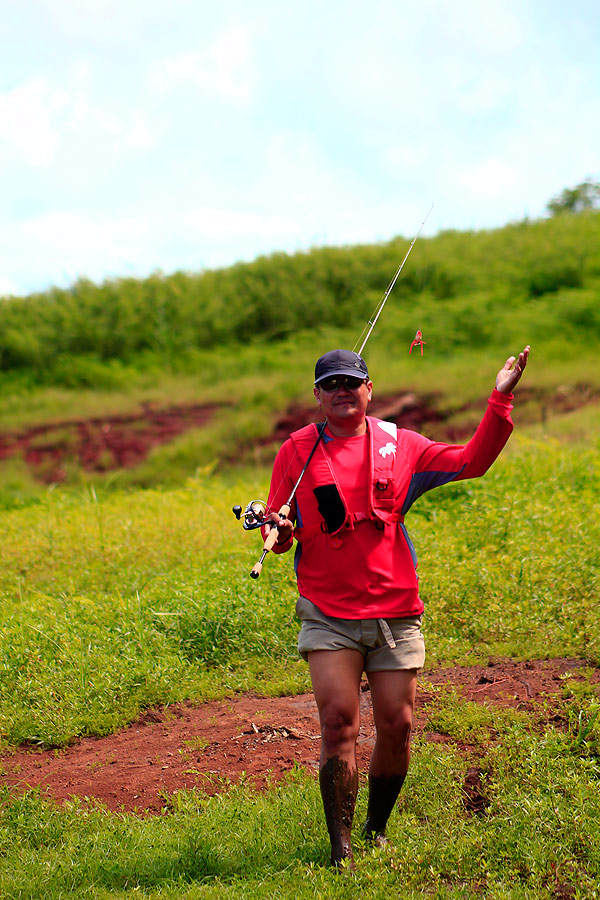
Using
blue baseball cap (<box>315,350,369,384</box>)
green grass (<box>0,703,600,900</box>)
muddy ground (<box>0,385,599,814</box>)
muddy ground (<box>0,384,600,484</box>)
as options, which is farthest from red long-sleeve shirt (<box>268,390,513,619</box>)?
muddy ground (<box>0,384,600,484</box>)

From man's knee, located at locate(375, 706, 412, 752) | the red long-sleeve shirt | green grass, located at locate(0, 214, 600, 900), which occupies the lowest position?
green grass, located at locate(0, 214, 600, 900)

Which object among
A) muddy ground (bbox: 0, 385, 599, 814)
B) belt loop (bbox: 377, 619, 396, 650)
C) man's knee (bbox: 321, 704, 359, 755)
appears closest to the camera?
man's knee (bbox: 321, 704, 359, 755)

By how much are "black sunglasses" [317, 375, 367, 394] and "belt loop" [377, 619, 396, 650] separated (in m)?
0.90

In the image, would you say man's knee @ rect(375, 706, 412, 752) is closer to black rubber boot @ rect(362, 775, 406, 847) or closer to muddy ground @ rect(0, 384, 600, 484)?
black rubber boot @ rect(362, 775, 406, 847)

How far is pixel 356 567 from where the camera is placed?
353 centimetres

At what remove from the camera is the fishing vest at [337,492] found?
3547 millimetres

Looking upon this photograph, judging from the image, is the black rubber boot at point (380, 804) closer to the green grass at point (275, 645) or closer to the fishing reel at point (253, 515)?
the green grass at point (275, 645)

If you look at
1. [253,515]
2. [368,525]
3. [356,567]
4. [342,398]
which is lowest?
[356,567]

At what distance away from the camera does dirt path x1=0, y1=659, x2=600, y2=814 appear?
4.50 metres

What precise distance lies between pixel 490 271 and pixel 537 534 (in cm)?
1298

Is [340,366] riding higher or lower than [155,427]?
higher

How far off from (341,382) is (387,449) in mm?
318

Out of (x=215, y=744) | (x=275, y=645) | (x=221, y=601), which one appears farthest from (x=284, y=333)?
(x=215, y=744)

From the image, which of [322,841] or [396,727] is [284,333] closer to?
[322,841]
